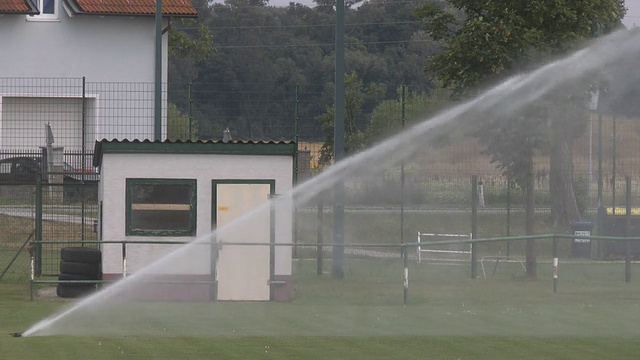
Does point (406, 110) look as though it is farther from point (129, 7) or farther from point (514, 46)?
point (129, 7)

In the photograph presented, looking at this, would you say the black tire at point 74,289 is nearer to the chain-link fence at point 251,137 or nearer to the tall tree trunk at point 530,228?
the chain-link fence at point 251,137

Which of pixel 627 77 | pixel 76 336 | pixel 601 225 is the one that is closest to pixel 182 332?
pixel 76 336

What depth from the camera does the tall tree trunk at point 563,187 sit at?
29.0 m

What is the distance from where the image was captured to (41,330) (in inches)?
660

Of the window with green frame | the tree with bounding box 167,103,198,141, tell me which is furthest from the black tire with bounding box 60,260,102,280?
the tree with bounding box 167,103,198,141

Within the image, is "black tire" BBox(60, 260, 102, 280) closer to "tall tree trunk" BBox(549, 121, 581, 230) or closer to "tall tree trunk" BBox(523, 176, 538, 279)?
"tall tree trunk" BBox(523, 176, 538, 279)

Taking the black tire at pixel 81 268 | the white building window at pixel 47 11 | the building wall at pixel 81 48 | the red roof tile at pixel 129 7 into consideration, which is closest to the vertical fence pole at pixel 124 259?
the black tire at pixel 81 268

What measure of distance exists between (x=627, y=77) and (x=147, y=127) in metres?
15.7

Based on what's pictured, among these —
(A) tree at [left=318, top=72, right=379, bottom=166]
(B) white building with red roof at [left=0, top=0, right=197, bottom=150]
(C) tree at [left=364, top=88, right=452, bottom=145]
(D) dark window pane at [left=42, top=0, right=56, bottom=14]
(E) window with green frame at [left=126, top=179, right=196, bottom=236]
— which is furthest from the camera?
(D) dark window pane at [left=42, top=0, right=56, bottom=14]

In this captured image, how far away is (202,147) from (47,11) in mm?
22510

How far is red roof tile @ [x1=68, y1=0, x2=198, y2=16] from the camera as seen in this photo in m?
40.4

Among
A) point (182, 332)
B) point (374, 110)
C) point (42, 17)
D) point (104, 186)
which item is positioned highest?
point (42, 17)

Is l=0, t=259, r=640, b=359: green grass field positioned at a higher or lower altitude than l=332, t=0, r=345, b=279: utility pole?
lower

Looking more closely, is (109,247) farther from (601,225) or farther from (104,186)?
(601,225)
